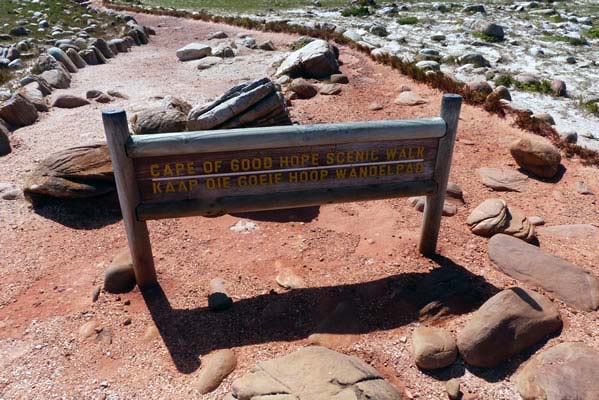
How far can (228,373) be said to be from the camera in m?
4.37

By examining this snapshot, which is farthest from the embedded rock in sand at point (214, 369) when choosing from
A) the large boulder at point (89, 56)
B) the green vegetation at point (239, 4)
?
the green vegetation at point (239, 4)

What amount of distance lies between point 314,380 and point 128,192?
2443mm

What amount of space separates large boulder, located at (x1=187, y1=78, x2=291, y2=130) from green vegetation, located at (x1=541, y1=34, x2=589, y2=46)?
596 inches

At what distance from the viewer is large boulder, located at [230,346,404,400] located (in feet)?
12.3

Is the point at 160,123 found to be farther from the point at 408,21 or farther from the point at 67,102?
the point at 408,21

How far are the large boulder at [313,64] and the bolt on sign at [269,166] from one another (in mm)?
9024

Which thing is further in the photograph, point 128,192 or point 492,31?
point 492,31

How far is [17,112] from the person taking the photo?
34.8 ft

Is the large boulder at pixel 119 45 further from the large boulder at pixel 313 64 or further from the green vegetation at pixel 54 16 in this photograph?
the large boulder at pixel 313 64

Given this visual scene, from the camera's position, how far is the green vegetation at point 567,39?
18.5m

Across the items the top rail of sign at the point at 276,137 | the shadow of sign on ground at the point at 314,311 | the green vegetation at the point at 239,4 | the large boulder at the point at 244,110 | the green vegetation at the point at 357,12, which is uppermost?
the top rail of sign at the point at 276,137

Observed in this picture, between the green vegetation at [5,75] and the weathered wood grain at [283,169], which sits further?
the green vegetation at [5,75]

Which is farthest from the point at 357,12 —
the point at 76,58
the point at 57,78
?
the point at 57,78

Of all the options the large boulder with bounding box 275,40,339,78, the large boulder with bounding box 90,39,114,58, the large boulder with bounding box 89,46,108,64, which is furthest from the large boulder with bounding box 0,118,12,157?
the large boulder with bounding box 90,39,114,58
